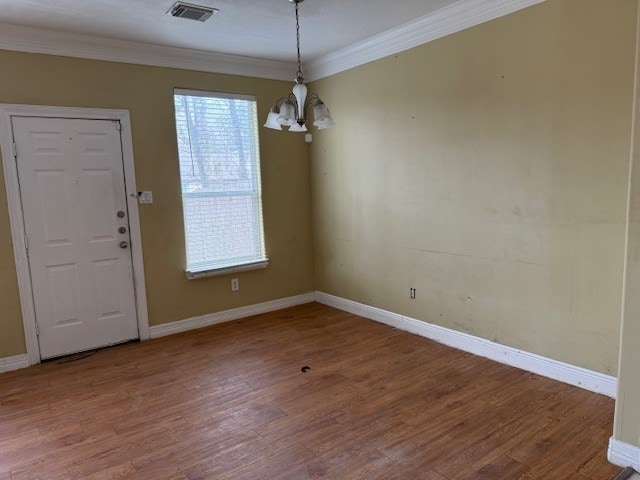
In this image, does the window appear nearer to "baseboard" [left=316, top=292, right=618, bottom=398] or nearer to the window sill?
the window sill

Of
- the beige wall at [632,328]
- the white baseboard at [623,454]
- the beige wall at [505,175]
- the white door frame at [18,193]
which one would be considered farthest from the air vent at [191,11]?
the white baseboard at [623,454]

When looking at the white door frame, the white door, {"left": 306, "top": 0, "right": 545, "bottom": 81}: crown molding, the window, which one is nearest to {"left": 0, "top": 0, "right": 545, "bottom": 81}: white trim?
{"left": 306, "top": 0, "right": 545, "bottom": 81}: crown molding

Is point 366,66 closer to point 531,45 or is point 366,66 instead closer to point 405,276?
point 531,45

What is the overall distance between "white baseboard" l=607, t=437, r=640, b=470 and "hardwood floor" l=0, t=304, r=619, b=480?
61 millimetres

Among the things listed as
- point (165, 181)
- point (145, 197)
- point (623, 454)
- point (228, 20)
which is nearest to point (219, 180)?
point (165, 181)

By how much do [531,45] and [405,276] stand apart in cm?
211

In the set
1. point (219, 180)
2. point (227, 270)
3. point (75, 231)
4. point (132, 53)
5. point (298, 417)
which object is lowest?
point (298, 417)

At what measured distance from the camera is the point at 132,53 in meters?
3.82

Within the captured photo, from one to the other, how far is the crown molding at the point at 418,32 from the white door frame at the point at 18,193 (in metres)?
2.12

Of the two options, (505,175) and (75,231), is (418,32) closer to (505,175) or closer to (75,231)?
(505,175)

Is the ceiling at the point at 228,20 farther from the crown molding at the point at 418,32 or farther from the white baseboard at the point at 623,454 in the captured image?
the white baseboard at the point at 623,454

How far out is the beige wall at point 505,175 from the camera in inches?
103

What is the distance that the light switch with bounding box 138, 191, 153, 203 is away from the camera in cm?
398

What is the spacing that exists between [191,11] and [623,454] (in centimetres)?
376
